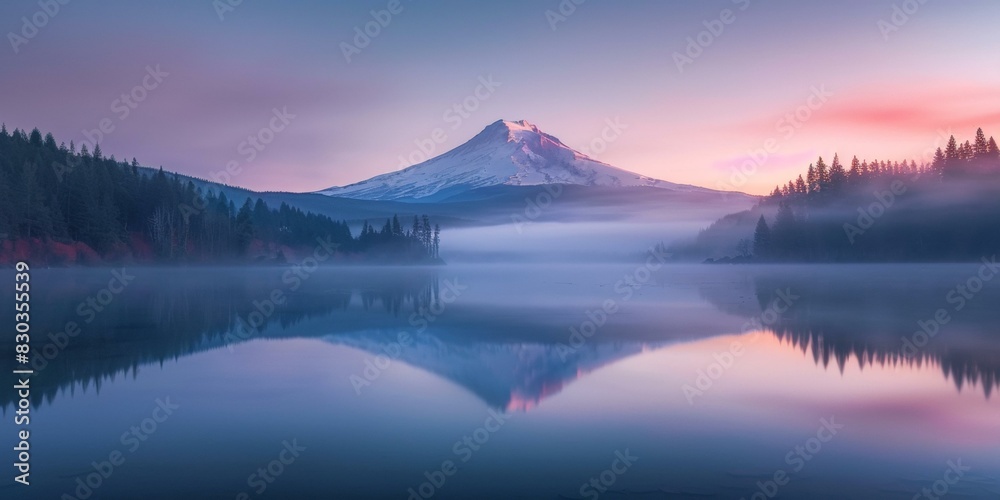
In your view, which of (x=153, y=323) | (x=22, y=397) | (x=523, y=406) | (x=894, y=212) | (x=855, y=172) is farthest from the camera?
(x=855, y=172)

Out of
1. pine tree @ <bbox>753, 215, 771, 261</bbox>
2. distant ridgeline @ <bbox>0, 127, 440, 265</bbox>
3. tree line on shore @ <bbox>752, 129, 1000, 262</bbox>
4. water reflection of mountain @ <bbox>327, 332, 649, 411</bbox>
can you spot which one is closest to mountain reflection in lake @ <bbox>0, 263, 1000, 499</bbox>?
water reflection of mountain @ <bbox>327, 332, 649, 411</bbox>

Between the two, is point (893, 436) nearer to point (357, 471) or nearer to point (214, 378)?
point (357, 471)

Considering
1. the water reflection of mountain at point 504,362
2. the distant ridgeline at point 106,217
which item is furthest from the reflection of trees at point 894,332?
the distant ridgeline at point 106,217

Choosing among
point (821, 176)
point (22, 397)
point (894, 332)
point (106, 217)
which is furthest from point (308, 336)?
point (821, 176)

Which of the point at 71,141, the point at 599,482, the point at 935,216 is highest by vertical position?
the point at 71,141

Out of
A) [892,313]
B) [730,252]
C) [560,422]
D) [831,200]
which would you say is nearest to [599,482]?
[560,422]

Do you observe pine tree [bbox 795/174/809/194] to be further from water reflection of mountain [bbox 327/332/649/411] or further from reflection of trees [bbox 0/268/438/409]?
water reflection of mountain [bbox 327/332/649/411]

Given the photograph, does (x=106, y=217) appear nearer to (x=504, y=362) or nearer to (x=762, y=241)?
(x=504, y=362)
